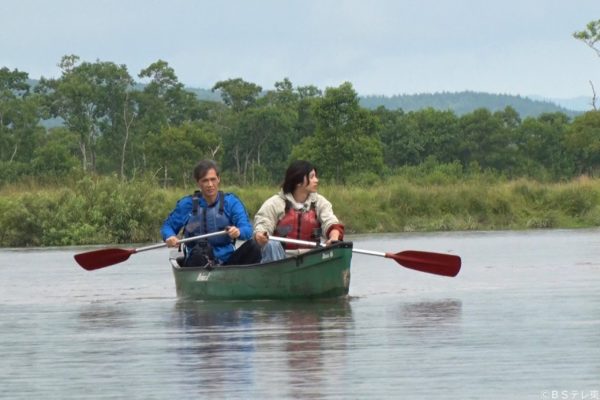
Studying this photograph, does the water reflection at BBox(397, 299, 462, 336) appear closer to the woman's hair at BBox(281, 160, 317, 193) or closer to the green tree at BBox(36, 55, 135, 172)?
the woman's hair at BBox(281, 160, 317, 193)

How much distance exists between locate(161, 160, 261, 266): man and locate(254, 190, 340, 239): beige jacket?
16 cm

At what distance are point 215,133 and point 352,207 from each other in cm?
3887

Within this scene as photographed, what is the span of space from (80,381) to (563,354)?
277 centimetres

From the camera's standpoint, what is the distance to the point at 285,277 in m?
13.5

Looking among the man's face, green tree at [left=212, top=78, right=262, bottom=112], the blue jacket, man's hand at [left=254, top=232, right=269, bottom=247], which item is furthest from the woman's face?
green tree at [left=212, top=78, right=262, bottom=112]

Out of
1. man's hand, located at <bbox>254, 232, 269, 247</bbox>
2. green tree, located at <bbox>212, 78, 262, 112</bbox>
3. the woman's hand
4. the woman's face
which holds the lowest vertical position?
man's hand, located at <bbox>254, 232, 269, 247</bbox>

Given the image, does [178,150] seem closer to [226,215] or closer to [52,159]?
[52,159]

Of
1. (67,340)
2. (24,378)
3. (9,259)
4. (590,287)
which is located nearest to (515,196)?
(9,259)

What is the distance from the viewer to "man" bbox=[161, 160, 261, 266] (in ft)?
44.9

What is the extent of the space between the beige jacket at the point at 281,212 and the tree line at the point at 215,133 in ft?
161

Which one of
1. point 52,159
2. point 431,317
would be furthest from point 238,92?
point 431,317

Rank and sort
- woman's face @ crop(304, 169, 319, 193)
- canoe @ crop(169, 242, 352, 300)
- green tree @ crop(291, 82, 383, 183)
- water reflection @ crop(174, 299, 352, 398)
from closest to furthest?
water reflection @ crop(174, 299, 352, 398), canoe @ crop(169, 242, 352, 300), woman's face @ crop(304, 169, 319, 193), green tree @ crop(291, 82, 383, 183)

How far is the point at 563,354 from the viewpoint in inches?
346

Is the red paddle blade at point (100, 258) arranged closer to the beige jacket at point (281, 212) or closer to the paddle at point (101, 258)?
the paddle at point (101, 258)
